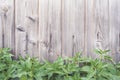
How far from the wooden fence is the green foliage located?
12 cm

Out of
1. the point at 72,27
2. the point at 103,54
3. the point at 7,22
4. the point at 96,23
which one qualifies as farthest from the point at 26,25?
the point at 103,54

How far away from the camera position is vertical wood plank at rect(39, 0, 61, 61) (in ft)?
10.8

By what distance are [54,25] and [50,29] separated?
0.18 ft

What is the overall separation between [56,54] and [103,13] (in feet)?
2.00

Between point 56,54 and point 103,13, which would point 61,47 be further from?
point 103,13

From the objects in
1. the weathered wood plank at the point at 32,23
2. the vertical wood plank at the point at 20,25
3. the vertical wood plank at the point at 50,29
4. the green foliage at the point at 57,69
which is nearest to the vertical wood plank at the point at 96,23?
the green foliage at the point at 57,69

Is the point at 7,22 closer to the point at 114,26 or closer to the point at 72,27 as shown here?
the point at 72,27

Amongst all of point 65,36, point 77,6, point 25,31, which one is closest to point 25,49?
point 25,31

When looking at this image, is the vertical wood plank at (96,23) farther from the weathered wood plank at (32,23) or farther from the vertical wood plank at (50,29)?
the weathered wood plank at (32,23)

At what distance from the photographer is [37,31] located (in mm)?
3285

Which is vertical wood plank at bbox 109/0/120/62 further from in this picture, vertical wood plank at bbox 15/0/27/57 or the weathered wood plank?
vertical wood plank at bbox 15/0/27/57

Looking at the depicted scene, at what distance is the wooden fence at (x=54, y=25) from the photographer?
328cm

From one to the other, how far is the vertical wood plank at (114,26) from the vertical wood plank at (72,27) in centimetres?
29

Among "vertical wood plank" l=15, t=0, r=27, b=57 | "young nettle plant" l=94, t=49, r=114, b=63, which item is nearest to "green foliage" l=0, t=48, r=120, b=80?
"young nettle plant" l=94, t=49, r=114, b=63
